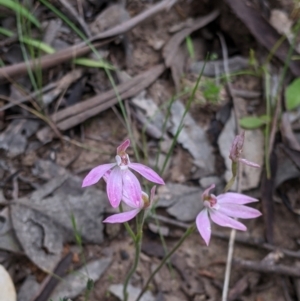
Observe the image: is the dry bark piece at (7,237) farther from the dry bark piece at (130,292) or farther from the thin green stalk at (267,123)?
the thin green stalk at (267,123)

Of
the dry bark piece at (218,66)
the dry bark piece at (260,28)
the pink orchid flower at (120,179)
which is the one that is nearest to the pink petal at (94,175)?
the pink orchid flower at (120,179)

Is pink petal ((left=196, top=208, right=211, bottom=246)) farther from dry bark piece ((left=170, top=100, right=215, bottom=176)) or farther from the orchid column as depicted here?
dry bark piece ((left=170, top=100, right=215, bottom=176))

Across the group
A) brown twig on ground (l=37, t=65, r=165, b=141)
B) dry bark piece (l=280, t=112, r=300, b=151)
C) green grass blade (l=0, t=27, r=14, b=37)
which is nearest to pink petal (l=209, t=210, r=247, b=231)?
dry bark piece (l=280, t=112, r=300, b=151)

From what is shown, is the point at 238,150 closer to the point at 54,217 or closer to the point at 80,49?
the point at 54,217

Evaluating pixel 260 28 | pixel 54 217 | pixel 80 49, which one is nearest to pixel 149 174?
pixel 54 217

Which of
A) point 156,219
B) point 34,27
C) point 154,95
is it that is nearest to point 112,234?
point 156,219

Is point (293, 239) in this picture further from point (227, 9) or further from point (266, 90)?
point (227, 9)
